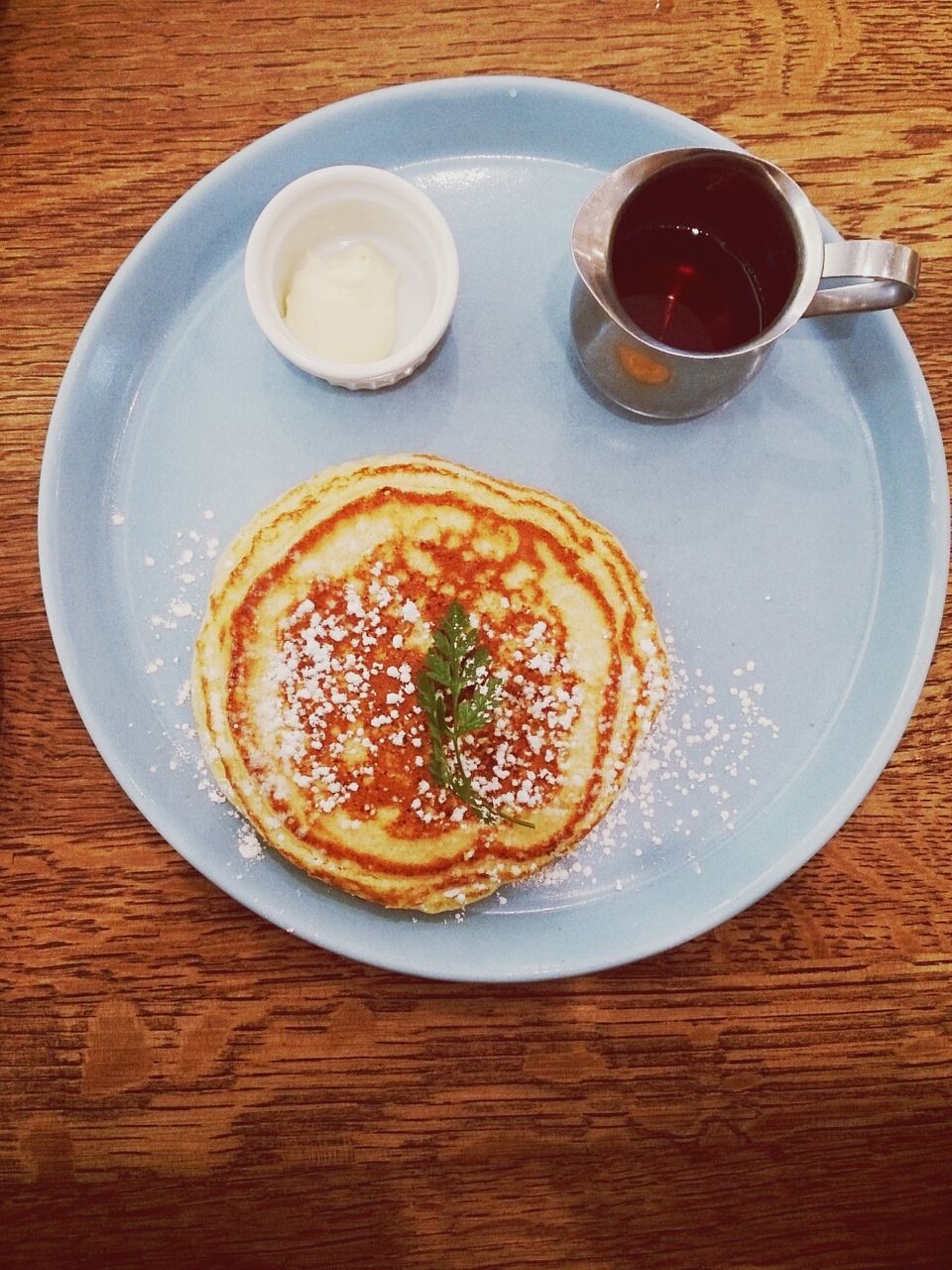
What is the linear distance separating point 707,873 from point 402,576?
793 mm

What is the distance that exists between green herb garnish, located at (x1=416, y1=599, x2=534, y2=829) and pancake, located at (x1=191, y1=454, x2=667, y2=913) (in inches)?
0.7

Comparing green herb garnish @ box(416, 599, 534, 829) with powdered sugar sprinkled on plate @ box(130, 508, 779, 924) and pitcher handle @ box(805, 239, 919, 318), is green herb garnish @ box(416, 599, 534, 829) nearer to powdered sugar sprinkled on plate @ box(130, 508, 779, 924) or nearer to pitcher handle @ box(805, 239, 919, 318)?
powdered sugar sprinkled on plate @ box(130, 508, 779, 924)

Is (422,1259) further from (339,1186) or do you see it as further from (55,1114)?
(55,1114)

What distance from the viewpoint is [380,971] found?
1.70 metres

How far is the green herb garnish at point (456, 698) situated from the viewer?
1425 millimetres

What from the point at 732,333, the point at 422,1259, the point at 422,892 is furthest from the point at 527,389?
the point at 422,1259

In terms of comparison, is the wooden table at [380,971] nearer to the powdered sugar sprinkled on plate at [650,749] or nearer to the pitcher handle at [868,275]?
the powdered sugar sprinkled on plate at [650,749]

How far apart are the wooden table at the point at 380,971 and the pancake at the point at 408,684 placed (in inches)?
12.5

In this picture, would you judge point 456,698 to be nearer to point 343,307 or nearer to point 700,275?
point 343,307

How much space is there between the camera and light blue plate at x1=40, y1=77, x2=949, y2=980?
162 cm

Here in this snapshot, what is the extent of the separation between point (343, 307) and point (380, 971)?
4.08 feet

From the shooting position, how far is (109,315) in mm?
1598

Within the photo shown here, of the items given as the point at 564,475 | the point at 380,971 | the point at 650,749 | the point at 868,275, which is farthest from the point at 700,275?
the point at 380,971

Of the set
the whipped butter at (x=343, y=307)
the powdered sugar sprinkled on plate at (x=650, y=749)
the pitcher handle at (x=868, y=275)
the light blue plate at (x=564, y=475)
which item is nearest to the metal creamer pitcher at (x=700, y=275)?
the pitcher handle at (x=868, y=275)
